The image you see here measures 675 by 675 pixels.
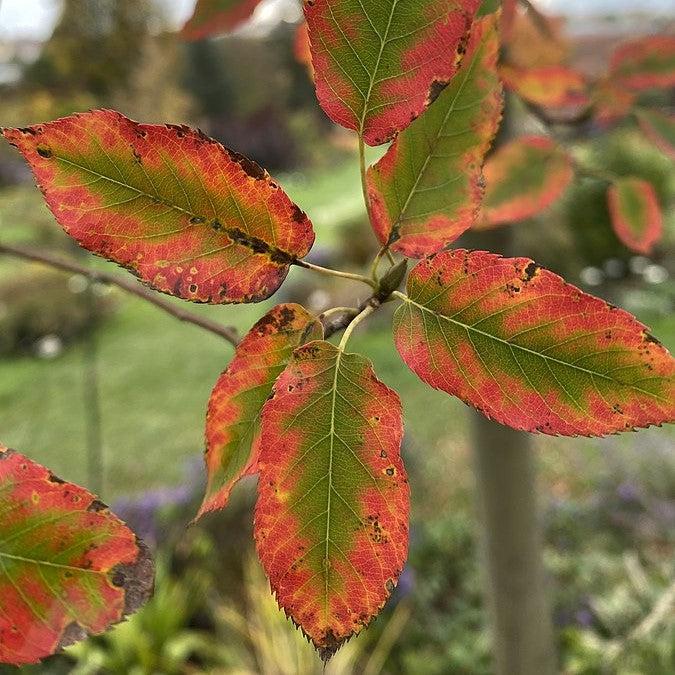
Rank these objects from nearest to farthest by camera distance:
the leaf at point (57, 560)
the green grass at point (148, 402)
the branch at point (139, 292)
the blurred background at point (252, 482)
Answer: the leaf at point (57, 560)
the branch at point (139, 292)
the blurred background at point (252, 482)
the green grass at point (148, 402)

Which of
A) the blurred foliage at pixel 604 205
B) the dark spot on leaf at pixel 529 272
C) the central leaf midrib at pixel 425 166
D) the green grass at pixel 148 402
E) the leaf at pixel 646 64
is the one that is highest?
the central leaf midrib at pixel 425 166

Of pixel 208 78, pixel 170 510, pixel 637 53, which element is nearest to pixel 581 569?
pixel 170 510

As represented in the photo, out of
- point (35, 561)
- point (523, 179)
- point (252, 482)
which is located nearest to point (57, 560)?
point (35, 561)

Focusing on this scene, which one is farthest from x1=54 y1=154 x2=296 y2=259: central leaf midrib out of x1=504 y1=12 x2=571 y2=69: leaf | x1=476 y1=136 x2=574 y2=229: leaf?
x1=504 y1=12 x2=571 y2=69: leaf

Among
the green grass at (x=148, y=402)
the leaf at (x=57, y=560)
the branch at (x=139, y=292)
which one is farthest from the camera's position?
the green grass at (x=148, y=402)

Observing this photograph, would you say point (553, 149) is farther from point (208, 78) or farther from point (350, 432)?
point (208, 78)

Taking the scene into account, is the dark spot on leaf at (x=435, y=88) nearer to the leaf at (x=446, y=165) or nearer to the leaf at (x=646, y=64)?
the leaf at (x=446, y=165)

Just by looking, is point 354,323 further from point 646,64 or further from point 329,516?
point 646,64

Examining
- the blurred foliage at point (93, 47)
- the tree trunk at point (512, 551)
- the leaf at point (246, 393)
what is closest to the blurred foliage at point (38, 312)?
the blurred foliage at point (93, 47)
